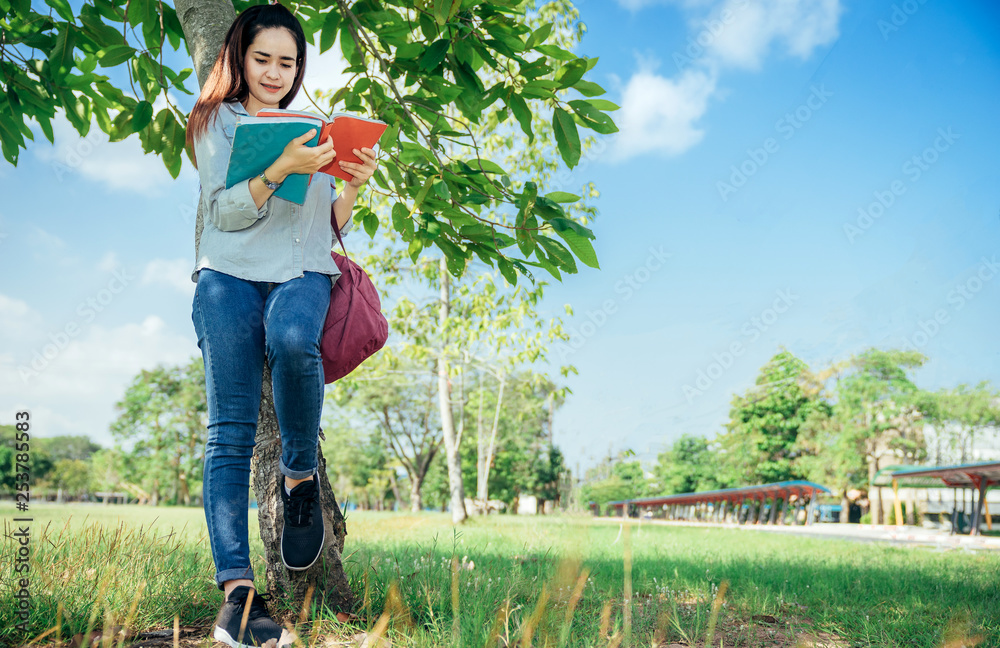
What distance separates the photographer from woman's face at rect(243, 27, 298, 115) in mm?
2057

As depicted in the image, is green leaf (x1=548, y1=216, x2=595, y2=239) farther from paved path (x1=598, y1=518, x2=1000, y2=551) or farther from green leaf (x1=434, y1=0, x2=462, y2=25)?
paved path (x1=598, y1=518, x2=1000, y2=551)

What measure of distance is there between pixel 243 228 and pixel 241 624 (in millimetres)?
1181

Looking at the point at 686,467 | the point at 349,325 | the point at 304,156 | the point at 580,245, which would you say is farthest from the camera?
the point at 686,467

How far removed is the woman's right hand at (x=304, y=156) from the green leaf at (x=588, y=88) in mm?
1096

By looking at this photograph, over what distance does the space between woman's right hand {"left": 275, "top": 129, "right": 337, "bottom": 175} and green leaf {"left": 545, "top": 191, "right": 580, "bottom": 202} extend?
33.5 inches

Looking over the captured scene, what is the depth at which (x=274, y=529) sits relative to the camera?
82.4 inches

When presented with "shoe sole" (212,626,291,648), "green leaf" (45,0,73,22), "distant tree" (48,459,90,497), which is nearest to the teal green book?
"shoe sole" (212,626,291,648)

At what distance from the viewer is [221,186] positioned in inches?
74.8

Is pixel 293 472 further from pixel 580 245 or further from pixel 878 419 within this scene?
pixel 878 419

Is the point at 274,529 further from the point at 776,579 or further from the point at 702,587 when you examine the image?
the point at 776,579

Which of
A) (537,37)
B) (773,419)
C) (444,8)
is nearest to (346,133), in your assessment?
(444,8)

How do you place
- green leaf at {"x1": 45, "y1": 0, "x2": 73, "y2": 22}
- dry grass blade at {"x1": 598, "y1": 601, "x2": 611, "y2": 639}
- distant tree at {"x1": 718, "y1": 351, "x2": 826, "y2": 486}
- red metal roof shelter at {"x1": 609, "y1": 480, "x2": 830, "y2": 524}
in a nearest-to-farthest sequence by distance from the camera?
dry grass blade at {"x1": 598, "y1": 601, "x2": 611, "y2": 639} < green leaf at {"x1": 45, "y1": 0, "x2": 73, "y2": 22} < red metal roof shelter at {"x1": 609, "y1": 480, "x2": 830, "y2": 524} < distant tree at {"x1": 718, "y1": 351, "x2": 826, "y2": 486}

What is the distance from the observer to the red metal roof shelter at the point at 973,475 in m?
11.6

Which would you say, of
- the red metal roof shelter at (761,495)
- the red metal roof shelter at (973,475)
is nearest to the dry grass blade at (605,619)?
the red metal roof shelter at (761,495)
